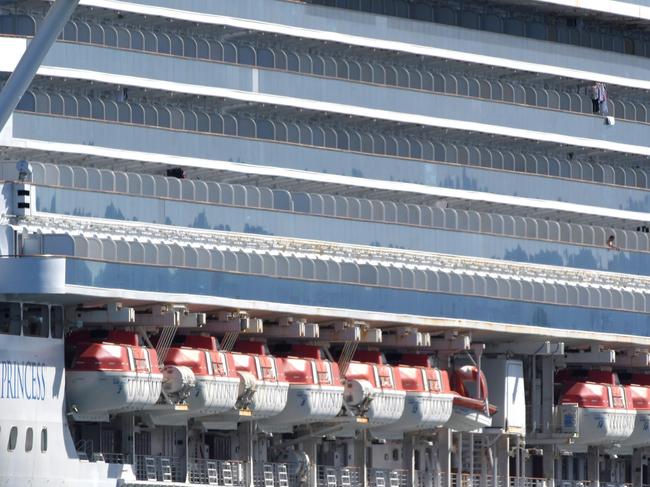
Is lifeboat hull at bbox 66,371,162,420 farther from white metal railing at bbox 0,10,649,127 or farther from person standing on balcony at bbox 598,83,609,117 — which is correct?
person standing on balcony at bbox 598,83,609,117

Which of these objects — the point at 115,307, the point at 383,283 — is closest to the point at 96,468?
the point at 115,307

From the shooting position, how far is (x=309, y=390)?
259 ft

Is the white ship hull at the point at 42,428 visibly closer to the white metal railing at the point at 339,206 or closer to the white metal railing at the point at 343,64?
the white metal railing at the point at 339,206

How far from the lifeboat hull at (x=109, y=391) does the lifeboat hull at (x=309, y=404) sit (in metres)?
5.69

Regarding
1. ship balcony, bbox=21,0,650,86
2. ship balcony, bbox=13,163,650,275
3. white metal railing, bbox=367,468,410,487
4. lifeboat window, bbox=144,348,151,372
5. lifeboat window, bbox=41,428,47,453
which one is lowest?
white metal railing, bbox=367,468,410,487

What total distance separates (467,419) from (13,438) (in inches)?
693

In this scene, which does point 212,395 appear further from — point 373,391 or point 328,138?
point 328,138

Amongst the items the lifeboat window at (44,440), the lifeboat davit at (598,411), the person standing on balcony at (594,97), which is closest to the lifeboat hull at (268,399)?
the lifeboat window at (44,440)

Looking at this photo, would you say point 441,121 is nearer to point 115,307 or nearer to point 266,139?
point 266,139

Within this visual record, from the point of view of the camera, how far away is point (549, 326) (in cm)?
8775

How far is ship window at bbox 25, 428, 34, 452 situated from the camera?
7212 cm

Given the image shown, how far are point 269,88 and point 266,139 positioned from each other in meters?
1.43

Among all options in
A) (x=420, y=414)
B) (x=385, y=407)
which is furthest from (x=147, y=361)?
(x=420, y=414)

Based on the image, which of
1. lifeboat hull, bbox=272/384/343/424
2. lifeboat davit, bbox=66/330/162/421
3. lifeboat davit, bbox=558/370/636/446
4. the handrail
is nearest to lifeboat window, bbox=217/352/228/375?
lifeboat davit, bbox=66/330/162/421
